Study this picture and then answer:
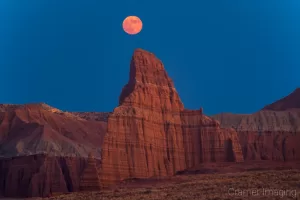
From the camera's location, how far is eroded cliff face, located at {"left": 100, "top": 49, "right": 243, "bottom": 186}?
90.7 meters

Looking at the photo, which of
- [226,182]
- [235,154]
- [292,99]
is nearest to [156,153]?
[235,154]

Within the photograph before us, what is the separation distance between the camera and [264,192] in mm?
44719

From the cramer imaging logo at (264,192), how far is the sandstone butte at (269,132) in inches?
2702

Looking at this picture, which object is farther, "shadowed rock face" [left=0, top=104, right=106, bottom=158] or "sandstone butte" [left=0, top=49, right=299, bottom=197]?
"shadowed rock face" [left=0, top=104, right=106, bottom=158]

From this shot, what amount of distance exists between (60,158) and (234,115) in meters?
39.9

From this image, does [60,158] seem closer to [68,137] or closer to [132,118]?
[68,137]

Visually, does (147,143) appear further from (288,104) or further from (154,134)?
(288,104)

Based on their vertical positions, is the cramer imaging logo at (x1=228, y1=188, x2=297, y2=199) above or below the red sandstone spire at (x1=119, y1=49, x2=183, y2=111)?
below

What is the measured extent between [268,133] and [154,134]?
3689 centimetres

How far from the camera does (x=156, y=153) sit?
96188mm

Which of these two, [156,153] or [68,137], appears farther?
[68,137]

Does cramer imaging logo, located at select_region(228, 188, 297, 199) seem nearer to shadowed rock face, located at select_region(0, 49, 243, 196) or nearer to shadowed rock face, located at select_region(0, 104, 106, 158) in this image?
shadowed rock face, located at select_region(0, 49, 243, 196)

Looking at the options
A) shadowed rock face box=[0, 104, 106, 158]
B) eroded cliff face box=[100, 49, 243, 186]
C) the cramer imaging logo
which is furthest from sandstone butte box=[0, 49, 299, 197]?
the cramer imaging logo

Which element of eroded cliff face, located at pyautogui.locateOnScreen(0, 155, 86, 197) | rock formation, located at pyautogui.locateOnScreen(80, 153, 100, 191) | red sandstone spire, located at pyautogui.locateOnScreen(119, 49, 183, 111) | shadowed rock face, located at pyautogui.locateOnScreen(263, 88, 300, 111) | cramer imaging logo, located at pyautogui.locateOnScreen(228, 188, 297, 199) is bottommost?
cramer imaging logo, located at pyautogui.locateOnScreen(228, 188, 297, 199)
